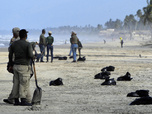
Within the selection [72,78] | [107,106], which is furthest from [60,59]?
[107,106]

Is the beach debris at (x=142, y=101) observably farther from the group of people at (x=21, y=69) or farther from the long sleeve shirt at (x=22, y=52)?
the long sleeve shirt at (x=22, y=52)

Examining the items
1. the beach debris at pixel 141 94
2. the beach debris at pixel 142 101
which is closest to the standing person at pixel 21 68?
the beach debris at pixel 142 101

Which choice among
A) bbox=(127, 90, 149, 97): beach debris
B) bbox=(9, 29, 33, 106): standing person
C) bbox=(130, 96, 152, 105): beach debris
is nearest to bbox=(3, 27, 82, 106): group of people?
bbox=(9, 29, 33, 106): standing person

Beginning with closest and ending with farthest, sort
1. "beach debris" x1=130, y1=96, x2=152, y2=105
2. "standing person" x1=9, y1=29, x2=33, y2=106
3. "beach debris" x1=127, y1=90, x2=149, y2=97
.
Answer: "beach debris" x1=130, y1=96, x2=152, y2=105, "standing person" x1=9, y1=29, x2=33, y2=106, "beach debris" x1=127, y1=90, x2=149, y2=97

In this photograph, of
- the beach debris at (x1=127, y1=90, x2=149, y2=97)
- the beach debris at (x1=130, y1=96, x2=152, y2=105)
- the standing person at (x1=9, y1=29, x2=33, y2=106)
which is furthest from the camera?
the beach debris at (x1=127, y1=90, x2=149, y2=97)

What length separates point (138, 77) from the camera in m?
14.8

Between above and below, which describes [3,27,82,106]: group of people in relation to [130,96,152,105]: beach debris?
above

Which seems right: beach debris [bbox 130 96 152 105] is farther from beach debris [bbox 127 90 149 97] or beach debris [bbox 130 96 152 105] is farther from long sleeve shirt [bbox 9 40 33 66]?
long sleeve shirt [bbox 9 40 33 66]

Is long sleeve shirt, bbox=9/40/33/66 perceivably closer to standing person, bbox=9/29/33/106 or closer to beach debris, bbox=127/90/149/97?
standing person, bbox=9/29/33/106

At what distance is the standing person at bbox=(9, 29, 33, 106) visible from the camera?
8.51 meters

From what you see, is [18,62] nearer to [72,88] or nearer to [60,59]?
[72,88]

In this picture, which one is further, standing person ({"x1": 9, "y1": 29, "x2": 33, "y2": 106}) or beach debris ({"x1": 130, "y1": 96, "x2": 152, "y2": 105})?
standing person ({"x1": 9, "y1": 29, "x2": 33, "y2": 106})

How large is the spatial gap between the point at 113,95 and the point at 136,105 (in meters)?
2.05

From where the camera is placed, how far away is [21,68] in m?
8.52
